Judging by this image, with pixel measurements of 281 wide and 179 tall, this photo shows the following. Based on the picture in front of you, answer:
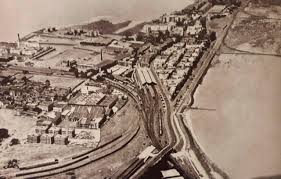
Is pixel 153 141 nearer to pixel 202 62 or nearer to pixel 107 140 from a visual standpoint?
pixel 107 140

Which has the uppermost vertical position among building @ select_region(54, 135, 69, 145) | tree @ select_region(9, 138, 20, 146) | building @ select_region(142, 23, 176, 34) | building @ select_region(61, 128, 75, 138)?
building @ select_region(142, 23, 176, 34)

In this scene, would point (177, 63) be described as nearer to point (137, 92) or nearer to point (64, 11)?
point (137, 92)

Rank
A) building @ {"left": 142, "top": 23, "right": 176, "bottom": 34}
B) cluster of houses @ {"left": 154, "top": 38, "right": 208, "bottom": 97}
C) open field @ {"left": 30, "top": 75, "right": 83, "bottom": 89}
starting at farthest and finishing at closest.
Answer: building @ {"left": 142, "top": 23, "right": 176, "bottom": 34}, cluster of houses @ {"left": 154, "top": 38, "right": 208, "bottom": 97}, open field @ {"left": 30, "top": 75, "right": 83, "bottom": 89}

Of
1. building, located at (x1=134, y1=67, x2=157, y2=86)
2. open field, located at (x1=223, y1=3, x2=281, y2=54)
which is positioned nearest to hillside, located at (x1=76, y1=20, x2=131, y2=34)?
building, located at (x1=134, y1=67, x2=157, y2=86)

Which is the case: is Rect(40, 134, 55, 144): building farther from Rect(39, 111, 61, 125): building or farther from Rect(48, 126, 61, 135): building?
Rect(39, 111, 61, 125): building

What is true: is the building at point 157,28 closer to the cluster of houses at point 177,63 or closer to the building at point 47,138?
the cluster of houses at point 177,63

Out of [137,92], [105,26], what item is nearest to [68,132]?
[137,92]
